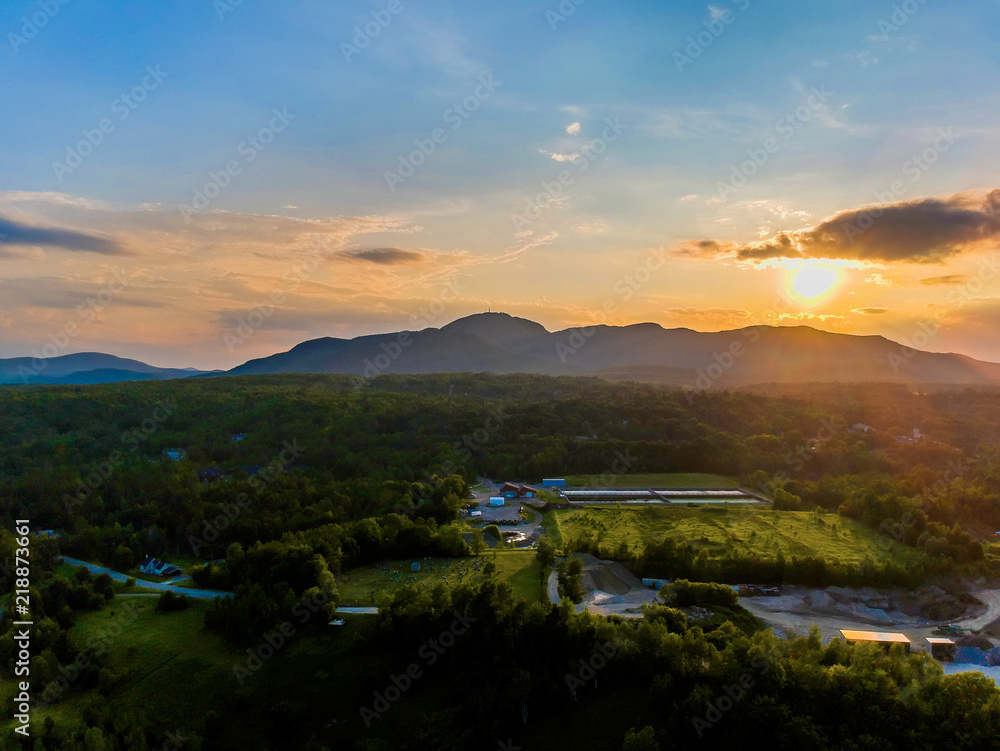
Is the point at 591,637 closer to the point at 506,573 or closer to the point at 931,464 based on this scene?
the point at 506,573

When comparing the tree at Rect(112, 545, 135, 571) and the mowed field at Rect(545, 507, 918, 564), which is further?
the mowed field at Rect(545, 507, 918, 564)

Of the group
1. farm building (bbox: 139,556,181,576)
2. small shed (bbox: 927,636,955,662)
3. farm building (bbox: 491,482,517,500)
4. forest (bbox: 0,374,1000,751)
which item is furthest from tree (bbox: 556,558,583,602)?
farm building (bbox: 139,556,181,576)

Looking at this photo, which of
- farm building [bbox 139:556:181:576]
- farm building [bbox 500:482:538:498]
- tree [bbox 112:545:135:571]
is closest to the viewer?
farm building [bbox 139:556:181:576]

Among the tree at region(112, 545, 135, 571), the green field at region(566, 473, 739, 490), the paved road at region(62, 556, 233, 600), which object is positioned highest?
the tree at region(112, 545, 135, 571)

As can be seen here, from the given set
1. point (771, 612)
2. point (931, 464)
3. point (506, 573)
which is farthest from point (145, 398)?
point (931, 464)

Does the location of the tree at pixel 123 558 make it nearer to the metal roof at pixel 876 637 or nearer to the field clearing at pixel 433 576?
the field clearing at pixel 433 576

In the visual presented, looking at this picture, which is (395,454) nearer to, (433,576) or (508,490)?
(508,490)

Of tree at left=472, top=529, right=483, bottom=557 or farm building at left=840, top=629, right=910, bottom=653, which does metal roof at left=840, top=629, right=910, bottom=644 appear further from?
tree at left=472, top=529, right=483, bottom=557
